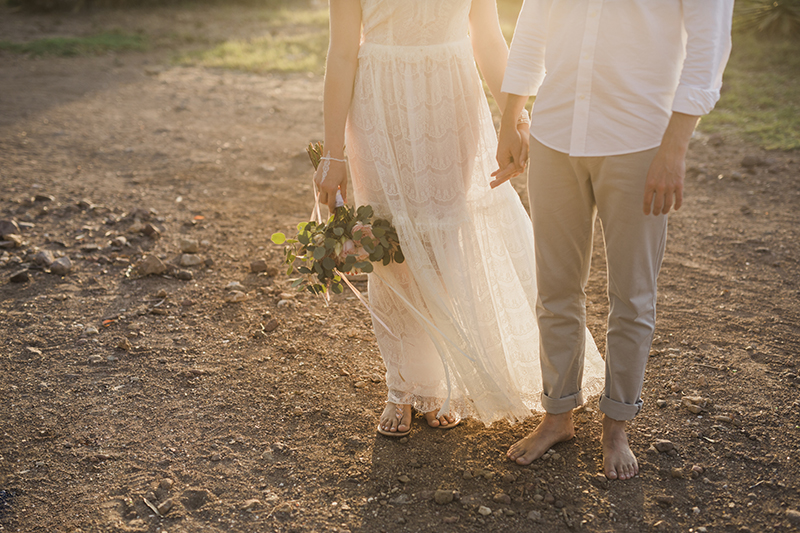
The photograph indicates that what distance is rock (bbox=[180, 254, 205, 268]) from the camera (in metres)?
3.98

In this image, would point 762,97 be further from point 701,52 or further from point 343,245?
point 343,245

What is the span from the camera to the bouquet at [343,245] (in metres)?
2.21

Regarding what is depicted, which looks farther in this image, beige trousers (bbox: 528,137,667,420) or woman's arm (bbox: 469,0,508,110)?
woman's arm (bbox: 469,0,508,110)

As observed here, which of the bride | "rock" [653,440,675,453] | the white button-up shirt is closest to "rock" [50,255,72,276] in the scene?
the bride

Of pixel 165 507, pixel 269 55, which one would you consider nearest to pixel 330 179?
pixel 165 507

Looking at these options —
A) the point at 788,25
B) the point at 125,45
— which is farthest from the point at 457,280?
the point at 125,45

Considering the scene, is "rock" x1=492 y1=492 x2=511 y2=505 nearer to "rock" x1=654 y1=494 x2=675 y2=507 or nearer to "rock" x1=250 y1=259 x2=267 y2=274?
"rock" x1=654 y1=494 x2=675 y2=507

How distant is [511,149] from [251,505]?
1.55 m

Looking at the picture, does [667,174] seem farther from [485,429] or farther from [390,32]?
[485,429]

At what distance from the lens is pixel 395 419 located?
2576 mm

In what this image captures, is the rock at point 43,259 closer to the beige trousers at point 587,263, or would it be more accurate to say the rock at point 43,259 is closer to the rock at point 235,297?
the rock at point 235,297

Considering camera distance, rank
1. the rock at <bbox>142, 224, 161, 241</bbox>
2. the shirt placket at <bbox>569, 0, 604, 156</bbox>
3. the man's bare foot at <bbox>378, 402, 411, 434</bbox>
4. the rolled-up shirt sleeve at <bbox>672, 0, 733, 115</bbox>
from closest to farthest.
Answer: the rolled-up shirt sleeve at <bbox>672, 0, 733, 115</bbox>, the shirt placket at <bbox>569, 0, 604, 156</bbox>, the man's bare foot at <bbox>378, 402, 411, 434</bbox>, the rock at <bbox>142, 224, 161, 241</bbox>

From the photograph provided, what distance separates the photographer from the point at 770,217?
4.37 meters

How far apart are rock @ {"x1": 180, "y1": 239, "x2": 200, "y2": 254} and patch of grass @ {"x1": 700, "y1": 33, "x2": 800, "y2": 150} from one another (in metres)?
4.86
